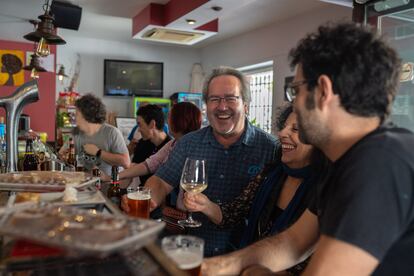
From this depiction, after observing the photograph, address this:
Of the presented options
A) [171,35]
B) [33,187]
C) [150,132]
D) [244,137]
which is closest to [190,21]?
[171,35]

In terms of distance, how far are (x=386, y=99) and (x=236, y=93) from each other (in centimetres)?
121

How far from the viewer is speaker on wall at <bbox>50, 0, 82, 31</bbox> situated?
14.8 feet

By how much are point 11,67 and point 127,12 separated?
1809 millimetres

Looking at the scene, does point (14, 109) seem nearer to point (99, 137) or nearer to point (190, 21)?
point (99, 137)

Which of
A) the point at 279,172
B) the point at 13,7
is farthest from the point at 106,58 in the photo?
the point at 279,172

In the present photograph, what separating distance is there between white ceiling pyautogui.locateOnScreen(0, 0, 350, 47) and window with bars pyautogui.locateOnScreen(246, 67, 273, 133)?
879 mm

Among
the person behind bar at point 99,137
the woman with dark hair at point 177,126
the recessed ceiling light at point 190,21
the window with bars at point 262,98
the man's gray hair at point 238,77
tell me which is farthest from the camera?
the window with bars at point 262,98

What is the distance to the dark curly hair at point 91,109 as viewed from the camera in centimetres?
349

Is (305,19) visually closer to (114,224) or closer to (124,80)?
(124,80)

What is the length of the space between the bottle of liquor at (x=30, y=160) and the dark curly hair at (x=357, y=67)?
1.68m

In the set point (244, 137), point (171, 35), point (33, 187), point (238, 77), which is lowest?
point (33, 187)

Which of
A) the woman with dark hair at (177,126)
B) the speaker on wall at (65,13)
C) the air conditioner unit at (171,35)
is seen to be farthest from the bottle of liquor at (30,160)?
the air conditioner unit at (171,35)

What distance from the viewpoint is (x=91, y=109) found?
3484 millimetres

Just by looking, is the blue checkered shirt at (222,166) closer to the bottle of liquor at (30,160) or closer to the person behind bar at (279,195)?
the person behind bar at (279,195)
